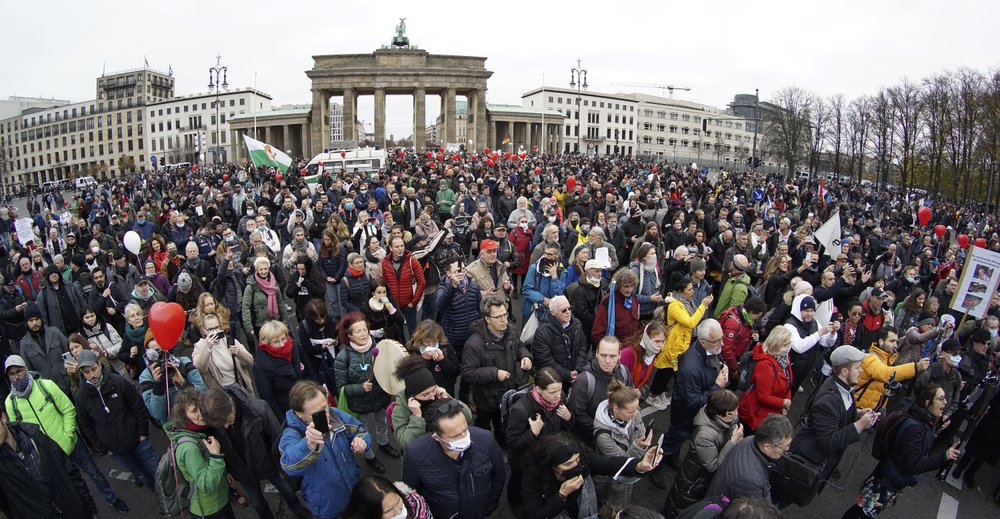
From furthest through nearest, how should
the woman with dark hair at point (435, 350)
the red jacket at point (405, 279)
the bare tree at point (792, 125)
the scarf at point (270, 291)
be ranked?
the bare tree at point (792, 125) < the red jacket at point (405, 279) < the scarf at point (270, 291) < the woman with dark hair at point (435, 350)

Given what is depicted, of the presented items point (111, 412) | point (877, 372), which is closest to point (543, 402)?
point (877, 372)

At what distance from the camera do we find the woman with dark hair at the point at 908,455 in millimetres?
4219

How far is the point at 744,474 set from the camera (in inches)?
141

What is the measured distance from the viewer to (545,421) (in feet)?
13.4

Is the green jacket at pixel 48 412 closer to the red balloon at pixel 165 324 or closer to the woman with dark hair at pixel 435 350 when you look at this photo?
the red balloon at pixel 165 324

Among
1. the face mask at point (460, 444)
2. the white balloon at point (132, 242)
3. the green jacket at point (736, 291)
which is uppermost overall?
the white balloon at point (132, 242)

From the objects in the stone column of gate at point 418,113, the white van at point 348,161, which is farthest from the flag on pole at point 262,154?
the stone column of gate at point 418,113

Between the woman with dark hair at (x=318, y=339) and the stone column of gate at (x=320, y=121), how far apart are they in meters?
63.5

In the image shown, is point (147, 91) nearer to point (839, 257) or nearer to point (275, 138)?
point (275, 138)

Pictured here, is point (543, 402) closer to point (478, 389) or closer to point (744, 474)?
point (478, 389)

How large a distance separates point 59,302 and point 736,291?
31.5 ft

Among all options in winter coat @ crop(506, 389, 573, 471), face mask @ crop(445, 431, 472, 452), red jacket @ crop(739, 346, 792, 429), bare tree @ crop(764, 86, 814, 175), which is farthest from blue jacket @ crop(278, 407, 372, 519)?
bare tree @ crop(764, 86, 814, 175)

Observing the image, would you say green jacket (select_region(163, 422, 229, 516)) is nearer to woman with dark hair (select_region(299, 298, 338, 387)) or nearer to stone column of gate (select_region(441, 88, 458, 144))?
woman with dark hair (select_region(299, 298, 338, 387))

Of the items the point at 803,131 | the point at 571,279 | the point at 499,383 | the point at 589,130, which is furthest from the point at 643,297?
the point at 589,130
